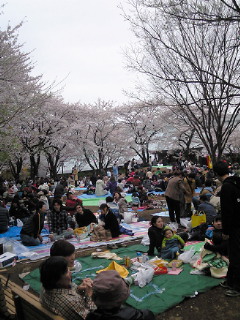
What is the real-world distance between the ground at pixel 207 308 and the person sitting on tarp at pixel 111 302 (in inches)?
66.9

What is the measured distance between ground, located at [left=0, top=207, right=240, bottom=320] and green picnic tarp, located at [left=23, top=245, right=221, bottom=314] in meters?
0.08

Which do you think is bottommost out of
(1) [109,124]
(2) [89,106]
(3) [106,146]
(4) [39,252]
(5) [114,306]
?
(4) [39,252]

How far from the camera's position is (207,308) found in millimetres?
3330

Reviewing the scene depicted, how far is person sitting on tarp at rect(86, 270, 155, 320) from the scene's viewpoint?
5.72ft

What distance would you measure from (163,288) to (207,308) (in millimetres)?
713

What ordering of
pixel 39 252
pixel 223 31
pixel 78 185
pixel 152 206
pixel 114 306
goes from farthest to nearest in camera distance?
pixel 78 185 < pixel 152 206 < pixel 223 31 < pixel 39 252 < pixel 114 306

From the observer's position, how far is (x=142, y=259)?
4.93m

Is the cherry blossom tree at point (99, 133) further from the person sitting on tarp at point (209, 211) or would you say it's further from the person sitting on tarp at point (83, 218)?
the person sitting on tarp at point (209, 211)

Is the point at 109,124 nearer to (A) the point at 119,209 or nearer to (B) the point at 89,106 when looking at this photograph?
(B) the point at 89,106

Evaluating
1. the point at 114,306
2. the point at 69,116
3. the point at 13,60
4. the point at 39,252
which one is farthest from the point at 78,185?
the point at 114,306

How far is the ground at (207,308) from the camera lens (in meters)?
3.16

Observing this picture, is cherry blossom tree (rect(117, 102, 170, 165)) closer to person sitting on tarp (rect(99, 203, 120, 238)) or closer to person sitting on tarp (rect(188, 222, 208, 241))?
person sitting on tarp (rect(99, 203, 120, 238))

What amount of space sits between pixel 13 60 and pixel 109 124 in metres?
19.9

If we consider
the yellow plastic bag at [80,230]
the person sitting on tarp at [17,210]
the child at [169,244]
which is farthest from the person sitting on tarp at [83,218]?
the child at [169,244]
